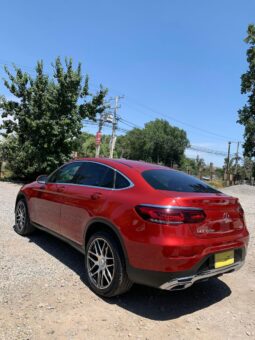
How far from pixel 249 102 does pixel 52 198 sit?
27.0 meters

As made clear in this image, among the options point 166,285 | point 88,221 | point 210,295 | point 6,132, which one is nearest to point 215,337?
point 166,285

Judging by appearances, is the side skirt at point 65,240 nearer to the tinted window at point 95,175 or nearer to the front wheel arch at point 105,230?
the front wheel arch at point 105,230

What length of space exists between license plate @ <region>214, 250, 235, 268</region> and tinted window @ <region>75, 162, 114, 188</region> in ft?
4.92

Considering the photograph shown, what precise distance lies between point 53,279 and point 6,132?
1403 cm

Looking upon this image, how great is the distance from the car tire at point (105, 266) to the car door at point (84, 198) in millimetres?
288

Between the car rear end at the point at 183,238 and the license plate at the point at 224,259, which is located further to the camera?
the license plate at the point at 224,259

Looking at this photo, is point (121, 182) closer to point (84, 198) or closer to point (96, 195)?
point (96, 195)

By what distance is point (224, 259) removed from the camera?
3.81m

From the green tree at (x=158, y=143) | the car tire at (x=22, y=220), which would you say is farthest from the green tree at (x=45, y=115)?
the green tree at (x=158, y=143)

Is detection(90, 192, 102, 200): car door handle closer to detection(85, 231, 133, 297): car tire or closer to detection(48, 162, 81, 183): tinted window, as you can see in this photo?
detection(85, 231, 133, 297): car tire

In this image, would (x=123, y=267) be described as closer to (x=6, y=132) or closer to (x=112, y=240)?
(x=112, y=240)

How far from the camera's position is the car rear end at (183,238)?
3.39m

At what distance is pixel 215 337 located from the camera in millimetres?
3326

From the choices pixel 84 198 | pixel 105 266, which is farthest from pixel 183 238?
pixel 84 198
